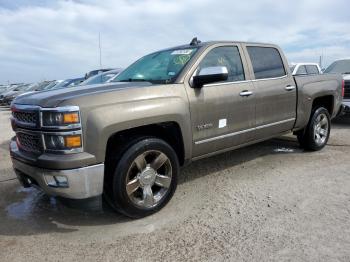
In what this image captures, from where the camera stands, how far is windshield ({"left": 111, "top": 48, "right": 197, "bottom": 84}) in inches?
168

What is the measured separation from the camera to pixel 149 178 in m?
3.76

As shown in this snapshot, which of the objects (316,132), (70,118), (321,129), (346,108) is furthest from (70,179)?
(346,108)

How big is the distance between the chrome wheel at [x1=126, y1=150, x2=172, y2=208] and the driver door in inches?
19.9

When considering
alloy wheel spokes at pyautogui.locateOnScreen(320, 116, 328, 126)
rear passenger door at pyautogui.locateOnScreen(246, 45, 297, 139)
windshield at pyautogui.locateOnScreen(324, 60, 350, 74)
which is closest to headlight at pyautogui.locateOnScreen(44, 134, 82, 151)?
rear passenger door at pyautogui.locateOnScreen(246, 45, 297, 139)

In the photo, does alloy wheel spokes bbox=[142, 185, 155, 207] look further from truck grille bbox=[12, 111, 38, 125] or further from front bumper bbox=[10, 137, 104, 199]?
truck grille bbox=[12, 111, 38, 125]

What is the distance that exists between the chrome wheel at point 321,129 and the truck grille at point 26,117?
14.9ft

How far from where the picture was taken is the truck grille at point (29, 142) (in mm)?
3409

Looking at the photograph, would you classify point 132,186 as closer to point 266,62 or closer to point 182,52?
point 182,52

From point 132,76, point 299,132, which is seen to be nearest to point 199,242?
point 132,76

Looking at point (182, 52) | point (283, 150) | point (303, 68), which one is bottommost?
point (283, 150)

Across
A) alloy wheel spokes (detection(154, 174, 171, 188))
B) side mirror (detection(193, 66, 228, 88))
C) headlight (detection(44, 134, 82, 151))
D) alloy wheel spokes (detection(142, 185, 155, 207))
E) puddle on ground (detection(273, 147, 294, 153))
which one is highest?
side mirror (detection(193, 66, 228, 88))

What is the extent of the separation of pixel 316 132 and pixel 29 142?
463 cm

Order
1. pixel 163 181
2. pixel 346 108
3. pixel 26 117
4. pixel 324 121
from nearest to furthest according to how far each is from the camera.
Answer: pixel 26 117, pixel 163 181, pixel 324 121, pixel 346 108

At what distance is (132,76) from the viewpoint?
4.79 metres
